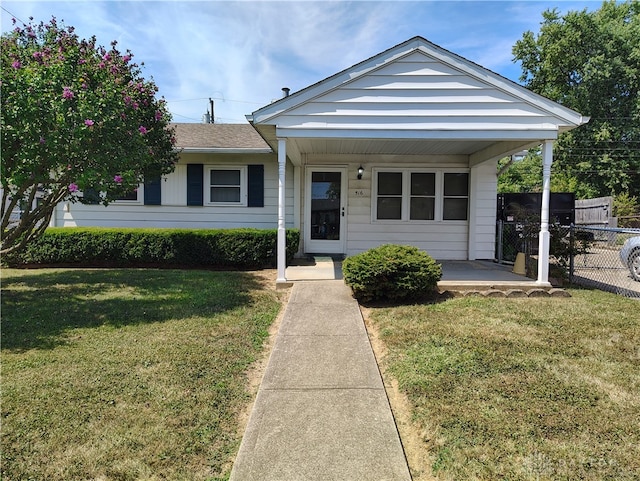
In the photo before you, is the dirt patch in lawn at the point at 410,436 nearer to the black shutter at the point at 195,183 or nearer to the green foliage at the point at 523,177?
the black shutter at the point at 195,183

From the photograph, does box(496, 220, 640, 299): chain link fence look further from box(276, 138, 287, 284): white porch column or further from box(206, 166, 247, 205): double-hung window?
box(206, 166, 247, 205): double-hung window

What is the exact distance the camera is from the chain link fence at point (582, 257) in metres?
7.07

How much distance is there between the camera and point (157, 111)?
789 centimetres

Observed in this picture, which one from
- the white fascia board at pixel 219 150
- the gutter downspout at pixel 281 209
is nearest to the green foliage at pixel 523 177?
the white fascia board at pixel 219 150

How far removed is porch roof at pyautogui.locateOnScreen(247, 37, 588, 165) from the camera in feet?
20.0

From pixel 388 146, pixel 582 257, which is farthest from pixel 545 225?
pixel 388 146

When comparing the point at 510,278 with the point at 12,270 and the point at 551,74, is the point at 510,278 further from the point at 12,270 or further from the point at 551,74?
the point at 551,74

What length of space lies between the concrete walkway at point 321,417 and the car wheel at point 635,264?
6.62 metres

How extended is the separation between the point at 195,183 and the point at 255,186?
1.55 meters

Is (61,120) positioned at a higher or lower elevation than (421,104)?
lower

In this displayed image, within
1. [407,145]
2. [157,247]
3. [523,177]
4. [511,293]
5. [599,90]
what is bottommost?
[511,293]

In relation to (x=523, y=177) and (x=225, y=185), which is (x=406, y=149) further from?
(x=523, y=177)

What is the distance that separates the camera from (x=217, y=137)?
10273 mm

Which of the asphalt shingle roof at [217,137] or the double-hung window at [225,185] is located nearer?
the asphalt shingle roof at [217,137]
